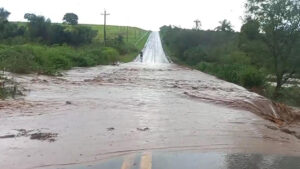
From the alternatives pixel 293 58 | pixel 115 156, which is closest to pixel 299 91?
pixel 293 58

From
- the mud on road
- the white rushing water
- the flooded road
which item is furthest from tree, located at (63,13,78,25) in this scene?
the flooded road

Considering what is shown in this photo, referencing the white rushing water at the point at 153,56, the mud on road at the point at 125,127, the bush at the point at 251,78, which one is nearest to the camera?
the mud on road at the point at 125,127

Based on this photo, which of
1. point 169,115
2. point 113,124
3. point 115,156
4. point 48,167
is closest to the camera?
point 48,167

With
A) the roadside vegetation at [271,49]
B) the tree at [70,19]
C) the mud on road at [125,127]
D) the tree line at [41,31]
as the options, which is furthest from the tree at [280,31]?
the tree at [70,19]

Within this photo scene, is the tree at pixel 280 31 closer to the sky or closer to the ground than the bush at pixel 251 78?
closer to the sky

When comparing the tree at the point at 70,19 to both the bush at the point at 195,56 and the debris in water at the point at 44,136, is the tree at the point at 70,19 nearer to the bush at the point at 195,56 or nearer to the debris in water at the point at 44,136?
the bush at the point at 195,56

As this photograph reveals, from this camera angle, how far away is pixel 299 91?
34625 millimetres

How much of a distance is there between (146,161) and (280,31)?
33.6 meters

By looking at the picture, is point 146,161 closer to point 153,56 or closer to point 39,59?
point 39,59

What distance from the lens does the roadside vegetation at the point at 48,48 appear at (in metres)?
24.8

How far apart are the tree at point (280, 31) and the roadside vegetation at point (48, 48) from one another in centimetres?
1729

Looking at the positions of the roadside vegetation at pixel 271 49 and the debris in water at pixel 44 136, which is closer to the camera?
the debris in water at pixel 44 136

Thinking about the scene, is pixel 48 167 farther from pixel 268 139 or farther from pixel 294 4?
pixel 294 4

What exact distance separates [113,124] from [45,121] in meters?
1.48
